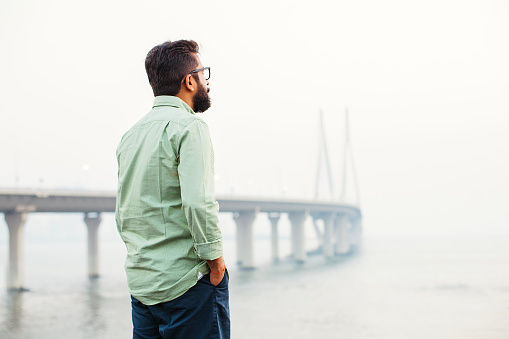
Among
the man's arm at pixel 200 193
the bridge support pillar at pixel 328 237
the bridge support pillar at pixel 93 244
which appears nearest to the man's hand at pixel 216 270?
the man's arm at pixel 200 193

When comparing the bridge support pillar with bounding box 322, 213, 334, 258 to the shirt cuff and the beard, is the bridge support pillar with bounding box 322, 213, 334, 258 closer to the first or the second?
the beard

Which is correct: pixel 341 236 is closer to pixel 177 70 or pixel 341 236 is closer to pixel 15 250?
pixel 15 250

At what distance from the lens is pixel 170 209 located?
2350 millimetres

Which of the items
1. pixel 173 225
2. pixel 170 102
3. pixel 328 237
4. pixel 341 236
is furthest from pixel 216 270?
pixel 341 236

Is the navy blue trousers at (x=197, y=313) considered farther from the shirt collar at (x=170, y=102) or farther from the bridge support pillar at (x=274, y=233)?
the bridge support pillar at (x=274, y=233)

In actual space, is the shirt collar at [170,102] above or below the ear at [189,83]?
below

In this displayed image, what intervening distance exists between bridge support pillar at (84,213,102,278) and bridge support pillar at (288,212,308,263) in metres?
21.7

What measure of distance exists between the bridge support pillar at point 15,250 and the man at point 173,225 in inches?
1333

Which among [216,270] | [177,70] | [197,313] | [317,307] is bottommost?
[317,307]

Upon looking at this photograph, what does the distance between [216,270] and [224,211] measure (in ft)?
150

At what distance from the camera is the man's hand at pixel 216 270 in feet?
7.64

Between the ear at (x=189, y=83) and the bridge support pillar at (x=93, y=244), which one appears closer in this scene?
the ear at (x=189, y=83)

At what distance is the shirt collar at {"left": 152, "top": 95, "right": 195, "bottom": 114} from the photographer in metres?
2.55

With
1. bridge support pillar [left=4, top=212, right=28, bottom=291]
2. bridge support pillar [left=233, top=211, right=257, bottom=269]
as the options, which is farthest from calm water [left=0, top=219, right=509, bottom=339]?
bridge support pillar [left=233, top=211, right=257, bottom=269]
